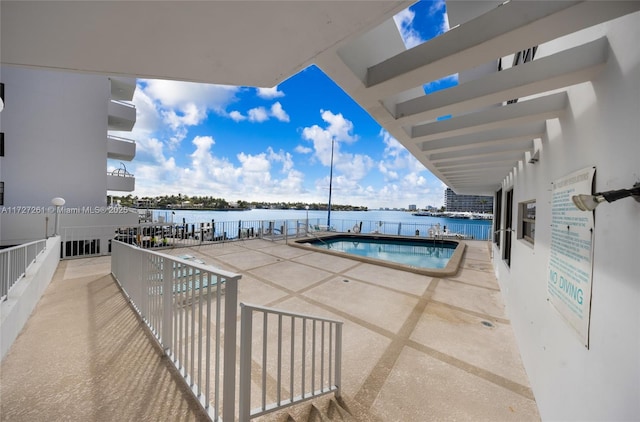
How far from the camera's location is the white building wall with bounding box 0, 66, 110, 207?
9773 millimetres

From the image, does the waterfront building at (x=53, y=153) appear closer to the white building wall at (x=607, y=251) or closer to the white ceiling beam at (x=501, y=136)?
the white ceiling beam at (x=501, y=136)

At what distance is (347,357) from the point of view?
297cm

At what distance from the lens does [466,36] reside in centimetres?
133

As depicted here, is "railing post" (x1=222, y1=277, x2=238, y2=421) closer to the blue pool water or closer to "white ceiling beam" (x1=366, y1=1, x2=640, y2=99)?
"white ceiling beam" (x1=366, y1=1, x2=640, y2=99)

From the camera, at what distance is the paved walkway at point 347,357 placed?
202 cm

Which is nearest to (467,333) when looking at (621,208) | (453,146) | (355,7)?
(453,146)

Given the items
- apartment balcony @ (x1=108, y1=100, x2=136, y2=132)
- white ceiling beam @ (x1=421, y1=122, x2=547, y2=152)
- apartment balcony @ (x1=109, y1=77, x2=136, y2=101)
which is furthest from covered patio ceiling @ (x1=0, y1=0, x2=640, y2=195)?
apartment balcony @ (x1=108, y1=100, x2=136, y2=132)

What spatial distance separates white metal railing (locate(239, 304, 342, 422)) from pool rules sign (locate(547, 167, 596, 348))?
182 centimetres

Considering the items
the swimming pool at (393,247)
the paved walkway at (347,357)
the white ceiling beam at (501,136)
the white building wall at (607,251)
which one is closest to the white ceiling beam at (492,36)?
the white building wall at (607,251)

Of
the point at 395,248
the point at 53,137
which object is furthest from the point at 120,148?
the point at 395,248

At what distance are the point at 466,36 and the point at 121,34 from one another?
1.93 metres

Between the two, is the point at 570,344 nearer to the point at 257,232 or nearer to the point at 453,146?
the point at 453,146

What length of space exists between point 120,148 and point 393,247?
16981 mm

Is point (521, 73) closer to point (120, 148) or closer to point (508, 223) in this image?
point (508, 223)
